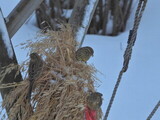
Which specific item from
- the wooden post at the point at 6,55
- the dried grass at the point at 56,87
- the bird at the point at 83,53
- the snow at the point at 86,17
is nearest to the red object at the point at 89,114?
the dried grass at the point at 56,87

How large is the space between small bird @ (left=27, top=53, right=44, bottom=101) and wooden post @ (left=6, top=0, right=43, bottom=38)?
21cm

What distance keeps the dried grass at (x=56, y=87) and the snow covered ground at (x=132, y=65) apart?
1.11 meters

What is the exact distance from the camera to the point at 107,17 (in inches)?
103

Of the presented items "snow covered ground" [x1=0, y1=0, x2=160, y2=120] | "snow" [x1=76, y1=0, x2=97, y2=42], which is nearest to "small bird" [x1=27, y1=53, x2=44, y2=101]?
"snow" [x1=76, y1=0, x2=97, y2=42]

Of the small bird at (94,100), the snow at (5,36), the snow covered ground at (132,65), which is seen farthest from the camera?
the snow covered ground at (132,65)

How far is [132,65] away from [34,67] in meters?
1.56

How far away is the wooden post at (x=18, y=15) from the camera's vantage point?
0.86 metres

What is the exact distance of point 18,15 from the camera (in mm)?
869

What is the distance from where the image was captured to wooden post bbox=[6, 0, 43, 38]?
0.86 meters

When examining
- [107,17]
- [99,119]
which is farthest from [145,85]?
[99,119]

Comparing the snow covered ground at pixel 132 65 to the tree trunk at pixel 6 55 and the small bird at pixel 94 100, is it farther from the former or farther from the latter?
the small bird at pixel 94 100

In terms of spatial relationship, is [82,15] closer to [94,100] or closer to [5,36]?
[5,36]

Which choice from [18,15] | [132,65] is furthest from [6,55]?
[132,65]

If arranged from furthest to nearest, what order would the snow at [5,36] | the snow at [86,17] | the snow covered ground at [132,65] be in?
the snow covered ground at [132,65], the snow at [86,17], the snow at [5,36]
